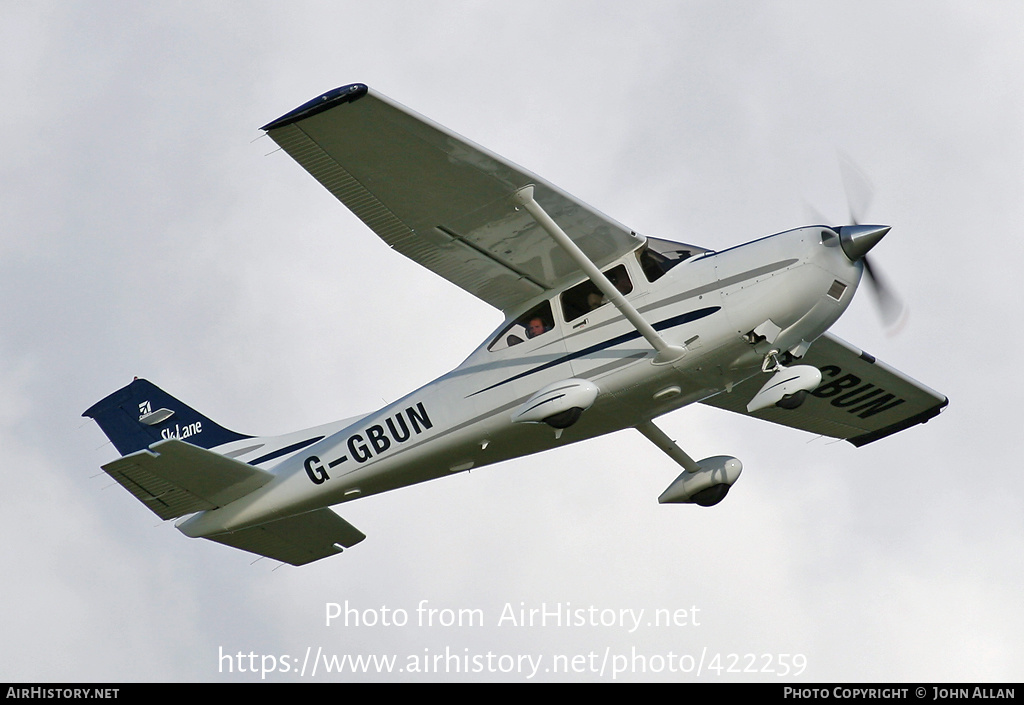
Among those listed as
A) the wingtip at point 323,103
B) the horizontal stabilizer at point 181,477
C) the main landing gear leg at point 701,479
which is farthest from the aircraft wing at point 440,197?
the horizontal stabilizer at point 181,477

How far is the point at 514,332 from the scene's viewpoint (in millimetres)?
14516

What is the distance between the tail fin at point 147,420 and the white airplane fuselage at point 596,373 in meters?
1.93

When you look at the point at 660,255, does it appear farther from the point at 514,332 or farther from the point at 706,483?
Result: the point at 706,483

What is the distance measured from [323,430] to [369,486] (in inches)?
42.9

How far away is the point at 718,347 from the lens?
526 inches

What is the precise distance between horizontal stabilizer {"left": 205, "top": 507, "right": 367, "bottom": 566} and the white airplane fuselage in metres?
0.45

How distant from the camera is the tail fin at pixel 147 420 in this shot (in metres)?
17.0

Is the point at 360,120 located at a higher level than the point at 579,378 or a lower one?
higher

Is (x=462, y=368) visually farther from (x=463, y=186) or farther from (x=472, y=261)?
(x=463, y=186)

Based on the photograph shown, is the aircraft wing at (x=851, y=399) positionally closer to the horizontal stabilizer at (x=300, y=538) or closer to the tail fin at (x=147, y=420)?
the horizontal stabilizer at (x=300, y=538)

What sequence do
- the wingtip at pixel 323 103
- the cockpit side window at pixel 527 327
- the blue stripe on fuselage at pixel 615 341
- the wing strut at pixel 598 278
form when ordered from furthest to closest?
the cockpit side window at pixel 527 327 < the blue stripe on fuselage at pixel 615 341 < the wing strut at pixel 598 278 < the wingtip at pixel 323 103
